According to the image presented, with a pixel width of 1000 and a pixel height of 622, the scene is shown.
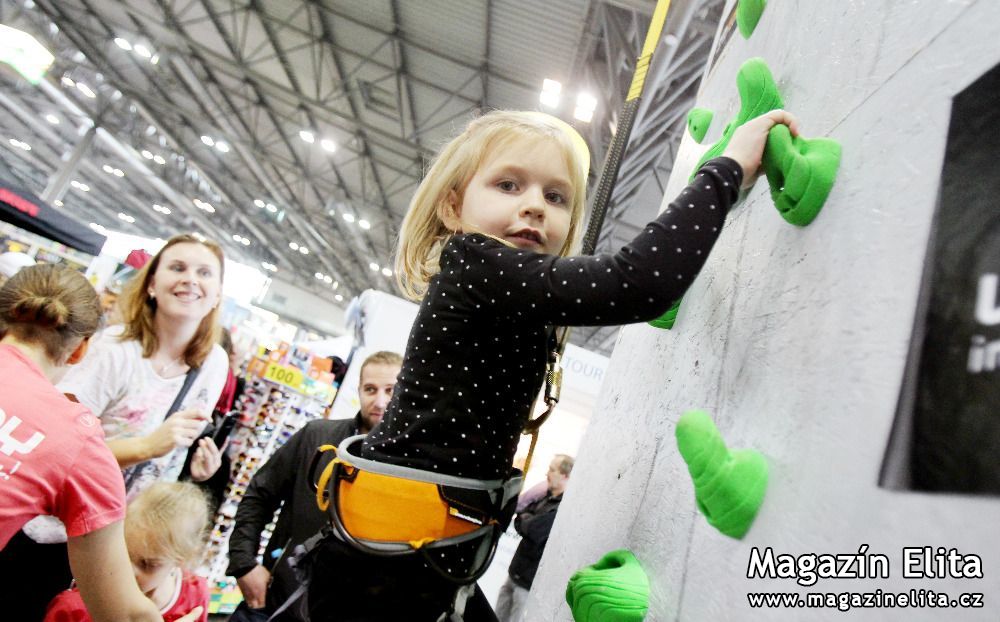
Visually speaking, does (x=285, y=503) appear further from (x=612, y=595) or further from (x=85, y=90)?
(x=85, y=90)

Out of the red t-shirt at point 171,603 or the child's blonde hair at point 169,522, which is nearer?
the red t-shirt at point 171,603

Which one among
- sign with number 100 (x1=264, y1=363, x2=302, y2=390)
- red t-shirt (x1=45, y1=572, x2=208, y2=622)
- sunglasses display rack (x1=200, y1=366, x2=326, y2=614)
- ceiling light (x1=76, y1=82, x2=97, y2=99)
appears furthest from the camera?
ceiling light (x1=76, y1=82, x2=97, y2=99)

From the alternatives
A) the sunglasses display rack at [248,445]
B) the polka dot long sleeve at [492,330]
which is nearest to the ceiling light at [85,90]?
the sunglasses display rack at [248,445]

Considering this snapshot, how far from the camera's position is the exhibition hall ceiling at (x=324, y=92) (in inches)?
232

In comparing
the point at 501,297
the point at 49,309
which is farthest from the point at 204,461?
the point at 501,297

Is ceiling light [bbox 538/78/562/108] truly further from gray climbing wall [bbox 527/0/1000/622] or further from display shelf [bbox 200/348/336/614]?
gray climbing wall [bbox 527/0/1000/622]

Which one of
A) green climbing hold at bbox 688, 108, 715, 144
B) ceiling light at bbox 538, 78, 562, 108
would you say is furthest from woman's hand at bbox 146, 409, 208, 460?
ceiling light at bbox 538, 78, 562, 108

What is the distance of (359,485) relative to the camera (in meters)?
0.84

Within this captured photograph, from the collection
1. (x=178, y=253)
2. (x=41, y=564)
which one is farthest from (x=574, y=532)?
(x=178, y=253)

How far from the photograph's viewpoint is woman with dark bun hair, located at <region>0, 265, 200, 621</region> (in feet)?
3.34

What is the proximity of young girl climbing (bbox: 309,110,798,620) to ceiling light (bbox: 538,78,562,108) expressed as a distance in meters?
5.11

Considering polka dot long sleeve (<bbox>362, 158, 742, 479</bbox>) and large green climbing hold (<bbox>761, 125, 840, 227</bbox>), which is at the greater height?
large green climbing hold (<bbox>761, 125, 840, 227</bbox>)

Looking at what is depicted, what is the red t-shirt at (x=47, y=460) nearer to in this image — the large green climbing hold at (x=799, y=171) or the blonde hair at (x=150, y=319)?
the blonde hair at (x=150, y=319)

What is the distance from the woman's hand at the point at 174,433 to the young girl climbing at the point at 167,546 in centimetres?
17
